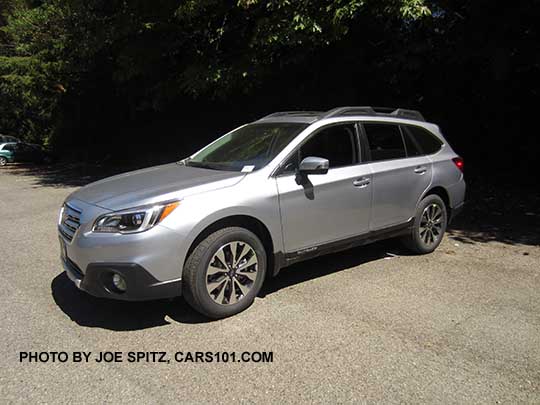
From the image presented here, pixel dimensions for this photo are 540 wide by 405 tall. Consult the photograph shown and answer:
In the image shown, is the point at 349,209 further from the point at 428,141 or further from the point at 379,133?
the point at 428,141

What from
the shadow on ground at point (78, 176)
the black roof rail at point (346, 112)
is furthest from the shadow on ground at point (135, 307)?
the shadow on ground at point (78, 176)

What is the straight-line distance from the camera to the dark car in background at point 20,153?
942 inches

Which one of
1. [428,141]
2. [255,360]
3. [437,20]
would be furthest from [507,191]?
[255,360]

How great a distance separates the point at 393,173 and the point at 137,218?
283 centimetres

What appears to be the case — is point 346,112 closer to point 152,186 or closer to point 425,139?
point 425,139

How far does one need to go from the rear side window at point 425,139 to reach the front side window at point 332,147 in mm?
1030

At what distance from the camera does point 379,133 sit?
506cm

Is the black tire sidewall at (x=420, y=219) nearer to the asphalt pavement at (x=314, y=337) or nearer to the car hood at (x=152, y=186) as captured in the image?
the asphalt pavement at (x=314, y=337)

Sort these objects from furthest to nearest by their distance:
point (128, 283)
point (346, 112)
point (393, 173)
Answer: point (393, 173) < point (346, 112) < point (128, 283)

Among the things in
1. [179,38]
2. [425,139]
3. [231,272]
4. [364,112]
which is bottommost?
[231,272]

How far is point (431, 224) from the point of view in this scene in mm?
5574

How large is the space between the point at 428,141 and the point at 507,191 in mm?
5174

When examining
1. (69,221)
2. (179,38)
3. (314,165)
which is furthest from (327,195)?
(179,38)

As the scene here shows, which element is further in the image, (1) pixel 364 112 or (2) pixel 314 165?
(1) pixel 364 112
